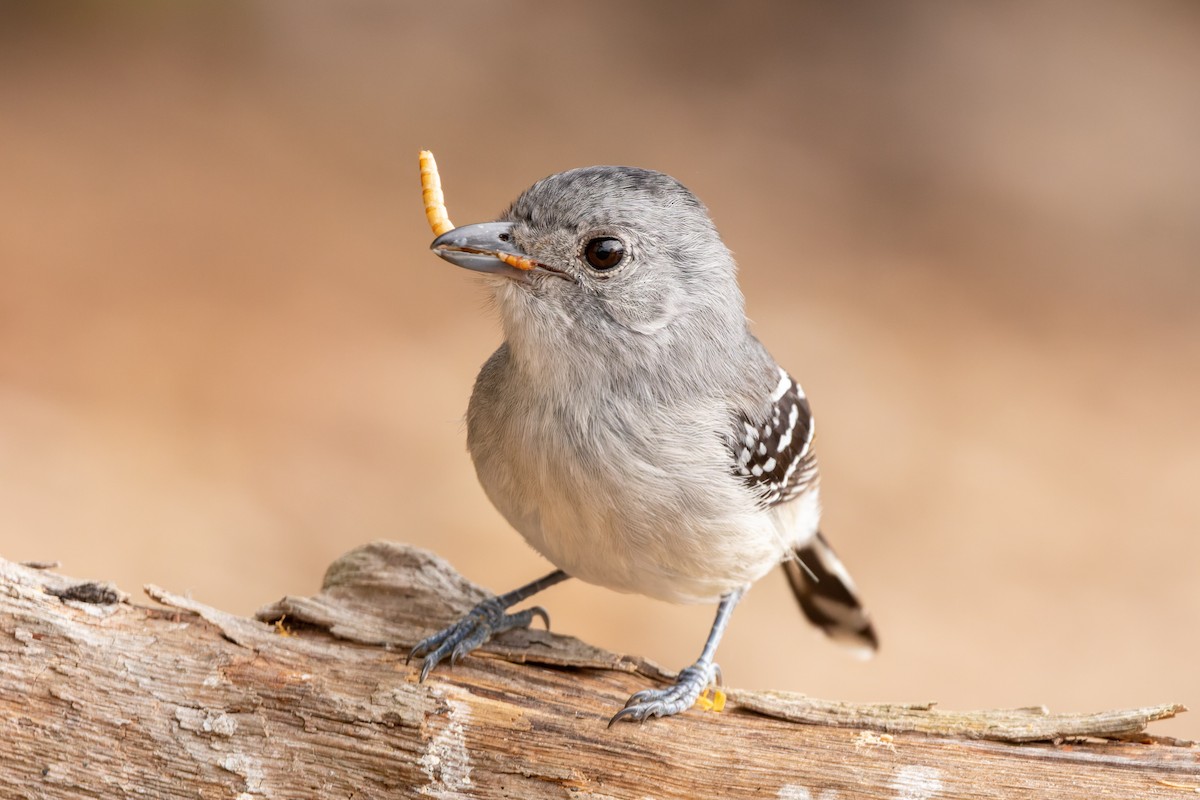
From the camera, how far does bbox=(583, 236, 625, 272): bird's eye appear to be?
4.32 meters

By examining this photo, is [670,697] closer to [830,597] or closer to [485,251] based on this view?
[485,251]

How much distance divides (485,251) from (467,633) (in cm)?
161

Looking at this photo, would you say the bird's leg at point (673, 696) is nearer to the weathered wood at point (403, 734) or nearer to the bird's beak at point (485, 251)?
the weathered wood at point (403, 734)

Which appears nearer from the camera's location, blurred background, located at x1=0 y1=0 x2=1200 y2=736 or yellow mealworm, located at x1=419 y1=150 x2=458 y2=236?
yellow mealworm, located at x1=419 y1=150 x2=458 y2=236

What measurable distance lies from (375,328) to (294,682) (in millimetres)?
6998

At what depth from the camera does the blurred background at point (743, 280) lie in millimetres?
9047

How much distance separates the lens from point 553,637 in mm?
4895

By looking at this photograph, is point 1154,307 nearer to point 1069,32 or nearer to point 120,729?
point 1069,32

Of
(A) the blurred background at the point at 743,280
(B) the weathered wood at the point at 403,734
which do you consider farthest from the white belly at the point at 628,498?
(A) the blurred background at the point at 743,280

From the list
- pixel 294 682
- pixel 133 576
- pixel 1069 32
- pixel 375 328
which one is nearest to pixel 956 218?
pixel 1069 32

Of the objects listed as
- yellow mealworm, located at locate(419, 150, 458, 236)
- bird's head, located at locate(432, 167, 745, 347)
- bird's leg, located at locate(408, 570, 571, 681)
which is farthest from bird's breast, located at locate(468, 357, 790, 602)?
yellow mealworm, located at locate(419, 150, 458, 236)

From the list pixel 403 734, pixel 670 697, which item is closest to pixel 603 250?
pixel 670 697

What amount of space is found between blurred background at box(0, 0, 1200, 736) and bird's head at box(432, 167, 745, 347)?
15.1ft

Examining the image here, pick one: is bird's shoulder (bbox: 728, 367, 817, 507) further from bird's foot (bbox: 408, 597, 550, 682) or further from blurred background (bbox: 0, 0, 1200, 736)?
blurred background (bbox: 0, 0, 1200, 736)
